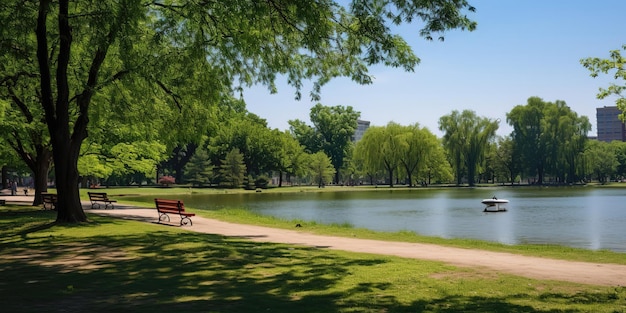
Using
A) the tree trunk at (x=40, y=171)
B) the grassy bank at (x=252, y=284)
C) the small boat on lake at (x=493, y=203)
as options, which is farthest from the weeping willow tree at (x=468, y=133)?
the grassy bank at (x=252, y=284)

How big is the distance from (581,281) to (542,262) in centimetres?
280

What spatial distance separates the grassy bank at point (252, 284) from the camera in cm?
695

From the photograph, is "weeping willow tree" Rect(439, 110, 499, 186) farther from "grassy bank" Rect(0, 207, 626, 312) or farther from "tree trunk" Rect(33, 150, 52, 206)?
"grassy bank" Rect(0, 207, 626, 312)

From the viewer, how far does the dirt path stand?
32.2 feet

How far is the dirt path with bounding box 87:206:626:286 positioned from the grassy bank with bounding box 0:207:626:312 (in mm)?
951

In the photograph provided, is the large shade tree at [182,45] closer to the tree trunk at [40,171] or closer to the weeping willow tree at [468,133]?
the tree trunk at [40,171]

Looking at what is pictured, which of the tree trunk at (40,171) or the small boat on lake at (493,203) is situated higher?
the tree trunk at (40,171)

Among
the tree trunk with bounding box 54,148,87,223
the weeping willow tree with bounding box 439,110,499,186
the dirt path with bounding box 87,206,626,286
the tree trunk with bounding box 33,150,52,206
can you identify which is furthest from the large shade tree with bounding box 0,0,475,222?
the weeping willow tree with bounding box 439,110,499,186

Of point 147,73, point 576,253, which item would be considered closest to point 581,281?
point 576,253

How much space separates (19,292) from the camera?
7.73m

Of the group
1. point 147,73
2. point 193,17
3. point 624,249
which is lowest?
point 624,249

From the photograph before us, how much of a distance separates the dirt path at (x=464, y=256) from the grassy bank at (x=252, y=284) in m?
0.95

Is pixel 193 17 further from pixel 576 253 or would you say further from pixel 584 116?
pixel 584 116

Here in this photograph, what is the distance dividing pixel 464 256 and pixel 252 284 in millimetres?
6213
